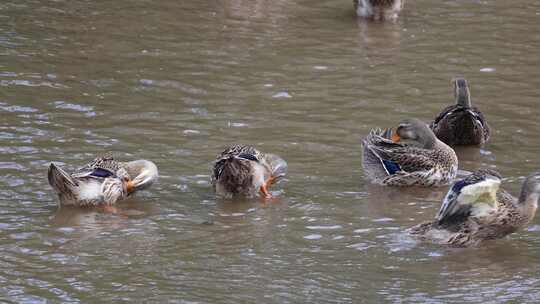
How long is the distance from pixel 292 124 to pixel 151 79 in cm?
225

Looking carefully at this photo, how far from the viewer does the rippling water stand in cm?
767

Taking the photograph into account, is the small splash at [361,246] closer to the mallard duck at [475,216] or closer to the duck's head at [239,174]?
the mallard duck at [475,216]

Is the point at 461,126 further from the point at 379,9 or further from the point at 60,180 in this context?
the point at 379,9

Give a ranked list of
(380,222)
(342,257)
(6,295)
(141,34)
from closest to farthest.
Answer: (6,295), (342,257), (380,222), (141,34)

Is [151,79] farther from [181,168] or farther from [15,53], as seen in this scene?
[181,168]

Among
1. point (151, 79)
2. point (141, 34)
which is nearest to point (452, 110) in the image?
point (151, 79)

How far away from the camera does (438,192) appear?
33.4 ft

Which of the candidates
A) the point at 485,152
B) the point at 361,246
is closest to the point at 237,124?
the point at 485,152

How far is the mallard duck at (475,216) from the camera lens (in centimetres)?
837

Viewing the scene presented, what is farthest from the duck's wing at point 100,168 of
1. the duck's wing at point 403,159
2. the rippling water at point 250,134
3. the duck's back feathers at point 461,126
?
the duck's back feathers at point 461,126

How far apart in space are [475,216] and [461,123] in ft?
10.3

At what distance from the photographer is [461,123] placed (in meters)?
11.5

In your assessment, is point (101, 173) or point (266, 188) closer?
point (101, 173)

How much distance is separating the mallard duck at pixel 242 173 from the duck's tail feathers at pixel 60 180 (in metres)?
1.28
